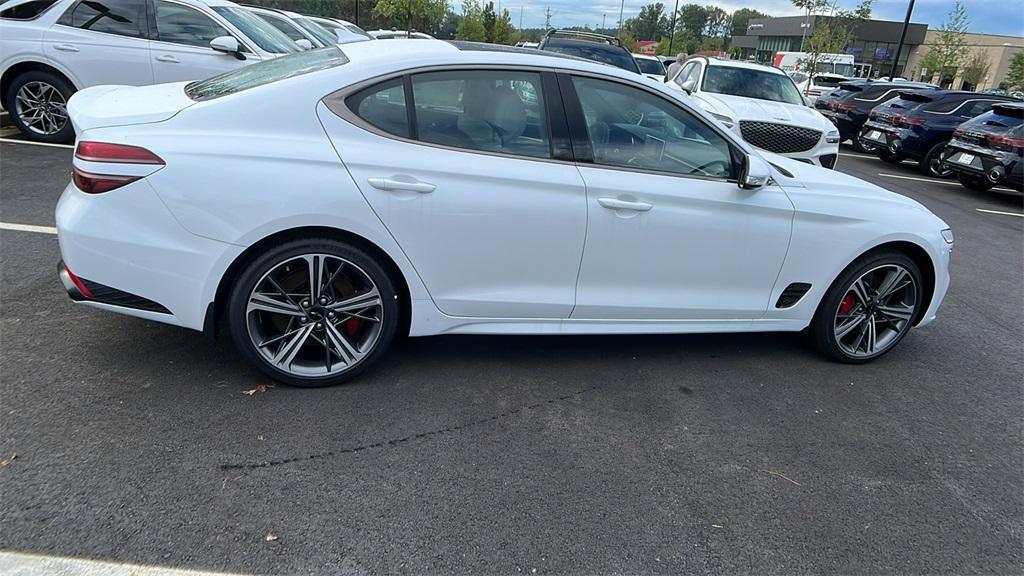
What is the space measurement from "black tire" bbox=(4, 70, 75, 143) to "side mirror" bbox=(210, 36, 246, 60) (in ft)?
5.65

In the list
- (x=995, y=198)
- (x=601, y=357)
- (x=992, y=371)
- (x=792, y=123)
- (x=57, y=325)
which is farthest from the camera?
(x=995, y=198)

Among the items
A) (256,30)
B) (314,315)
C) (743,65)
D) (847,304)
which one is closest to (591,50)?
(743,65)

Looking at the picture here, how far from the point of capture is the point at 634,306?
3.71 m

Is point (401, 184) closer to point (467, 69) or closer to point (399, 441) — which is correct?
point (467, 69)

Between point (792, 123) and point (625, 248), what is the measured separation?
7.15m

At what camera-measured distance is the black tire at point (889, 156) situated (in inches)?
542

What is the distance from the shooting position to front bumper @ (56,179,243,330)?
117 inches

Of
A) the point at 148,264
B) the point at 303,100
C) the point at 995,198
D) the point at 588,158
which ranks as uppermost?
the point at 303,100

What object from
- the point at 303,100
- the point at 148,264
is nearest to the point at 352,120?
the point at 303,100

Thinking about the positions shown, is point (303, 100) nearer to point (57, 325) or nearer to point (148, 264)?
point (148, 264)

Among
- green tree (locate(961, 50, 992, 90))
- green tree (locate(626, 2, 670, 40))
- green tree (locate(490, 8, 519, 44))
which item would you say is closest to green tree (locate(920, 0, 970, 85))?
green tree (locate(961, 50, 992, 90))

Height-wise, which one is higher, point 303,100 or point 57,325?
point 303,100

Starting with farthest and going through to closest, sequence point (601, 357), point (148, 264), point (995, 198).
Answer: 1. point (995, 198)
2. point (601, 357)
3. point (148, 264)

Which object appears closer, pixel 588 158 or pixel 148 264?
pixel 148 264
